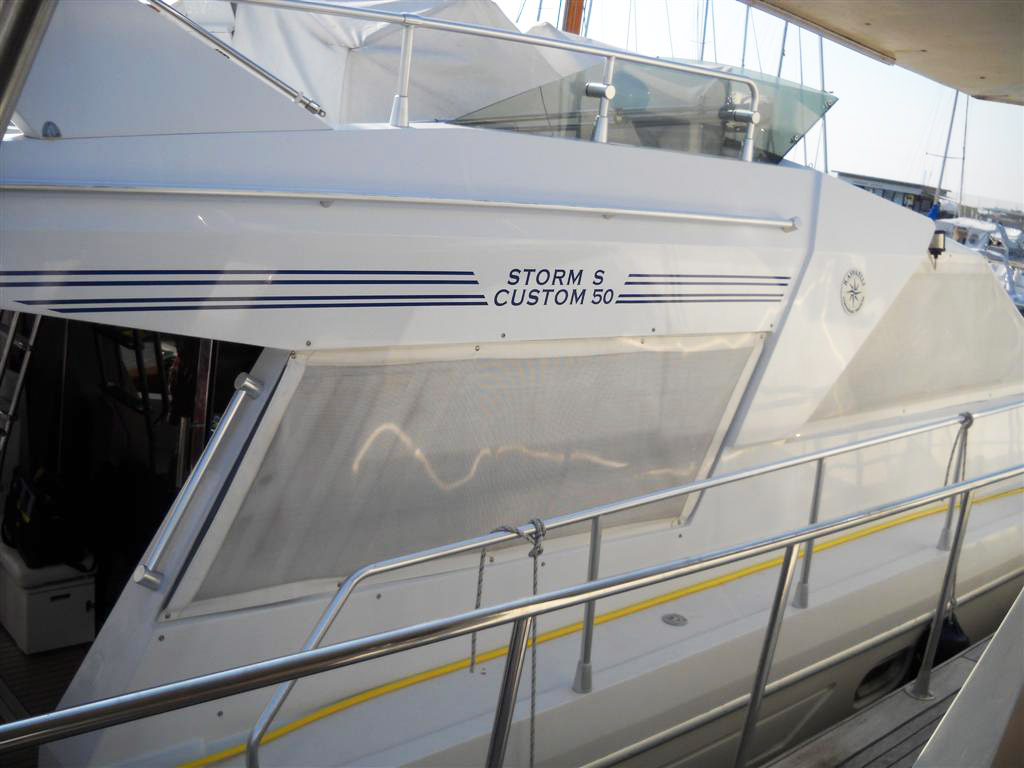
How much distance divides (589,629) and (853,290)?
6.28 ft

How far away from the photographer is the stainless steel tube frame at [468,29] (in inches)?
101

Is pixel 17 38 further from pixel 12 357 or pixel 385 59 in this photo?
pixel 385 59

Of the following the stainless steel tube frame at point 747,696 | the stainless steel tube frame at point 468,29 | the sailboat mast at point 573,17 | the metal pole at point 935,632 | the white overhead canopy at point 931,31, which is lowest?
the stainless steel tube frame at point 747,696

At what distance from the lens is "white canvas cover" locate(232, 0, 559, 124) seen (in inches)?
181

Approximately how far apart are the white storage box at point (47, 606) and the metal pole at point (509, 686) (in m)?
2.20

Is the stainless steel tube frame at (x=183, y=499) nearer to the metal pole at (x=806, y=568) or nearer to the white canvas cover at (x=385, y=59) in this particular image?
the metal pole at (x=806, y=568)

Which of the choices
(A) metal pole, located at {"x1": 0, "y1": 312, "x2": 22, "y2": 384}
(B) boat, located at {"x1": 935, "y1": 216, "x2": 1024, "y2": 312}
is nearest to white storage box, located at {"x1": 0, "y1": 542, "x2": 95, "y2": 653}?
(A) metal pole, located at {"x1": 0, "y1": 312, "x2": 22, "y2": 384}

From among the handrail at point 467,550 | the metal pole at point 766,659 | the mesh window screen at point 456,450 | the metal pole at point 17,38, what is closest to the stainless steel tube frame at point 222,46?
the mesh window screen at point 456,450

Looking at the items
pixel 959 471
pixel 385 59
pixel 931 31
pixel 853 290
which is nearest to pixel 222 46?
pixel 931 31

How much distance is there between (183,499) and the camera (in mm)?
2582

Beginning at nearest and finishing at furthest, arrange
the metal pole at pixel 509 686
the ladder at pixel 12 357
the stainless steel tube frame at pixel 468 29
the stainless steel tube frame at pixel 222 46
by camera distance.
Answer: the metal pole at pixel 509 686 < the stainless steel tube frame at pixel 222 46 < the stainless steel tube frame at pixel 468 29 < the ladder at pixel 12 357

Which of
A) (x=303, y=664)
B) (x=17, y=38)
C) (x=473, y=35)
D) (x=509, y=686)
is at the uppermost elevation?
(x=473, y=35)

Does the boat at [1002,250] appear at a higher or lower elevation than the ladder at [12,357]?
higher

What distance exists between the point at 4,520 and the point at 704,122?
314cm
